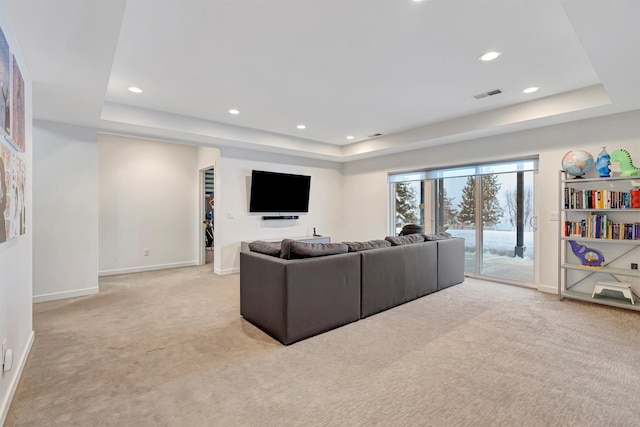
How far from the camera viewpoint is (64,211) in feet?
13.5

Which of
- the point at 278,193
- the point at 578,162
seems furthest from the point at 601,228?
the point at 278,193

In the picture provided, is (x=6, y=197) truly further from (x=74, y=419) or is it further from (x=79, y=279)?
(x=79, y=279)

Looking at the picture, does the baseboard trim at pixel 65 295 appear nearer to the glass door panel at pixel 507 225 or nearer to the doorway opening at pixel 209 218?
the doorway opening at pixel 209 218

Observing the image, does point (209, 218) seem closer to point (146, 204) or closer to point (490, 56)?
point (146, 204)

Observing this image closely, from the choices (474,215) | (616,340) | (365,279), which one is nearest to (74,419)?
(365,279)

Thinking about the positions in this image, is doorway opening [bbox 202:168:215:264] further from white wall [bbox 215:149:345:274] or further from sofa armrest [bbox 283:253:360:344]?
sofa armrest [bbox 283:253:360:344]

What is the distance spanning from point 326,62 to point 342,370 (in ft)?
9.01

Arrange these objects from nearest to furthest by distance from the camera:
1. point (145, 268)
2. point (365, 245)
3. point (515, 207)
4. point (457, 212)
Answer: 1. point (365, 245)
2. point (515, 207)
3. point (457, 212)
4. point (145, 268)

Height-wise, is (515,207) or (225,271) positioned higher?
(515,207)

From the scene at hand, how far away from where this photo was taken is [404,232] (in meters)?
5.13

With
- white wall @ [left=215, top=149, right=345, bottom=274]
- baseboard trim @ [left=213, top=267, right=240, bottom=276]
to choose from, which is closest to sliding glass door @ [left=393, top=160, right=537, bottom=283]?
white wall @ [left=215, top=149, right=345, bottom=274]

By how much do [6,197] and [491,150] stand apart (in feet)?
18.6

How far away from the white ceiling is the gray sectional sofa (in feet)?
6.03

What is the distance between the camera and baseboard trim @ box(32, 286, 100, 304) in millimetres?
3924
